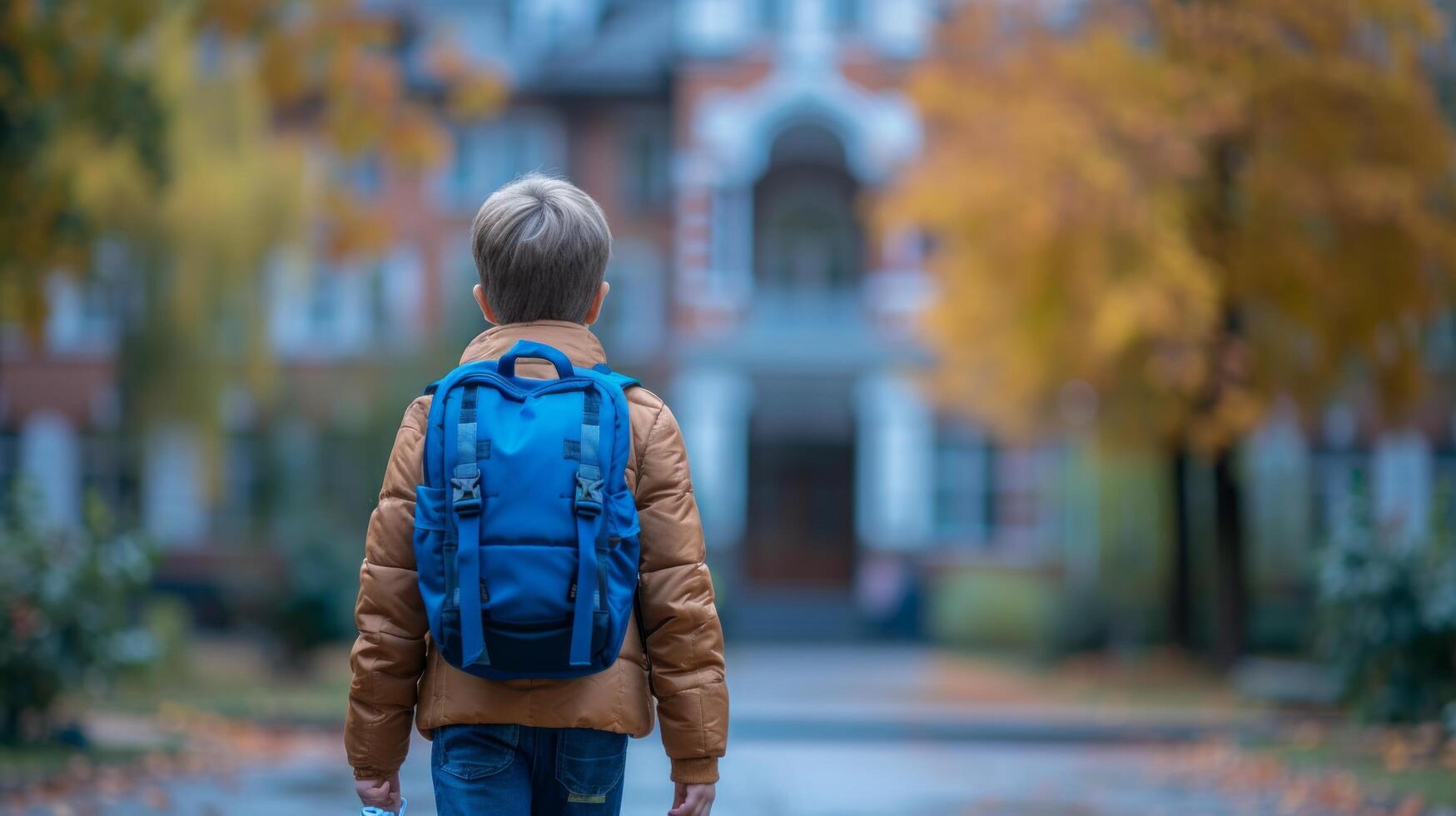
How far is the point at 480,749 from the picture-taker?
2.70m

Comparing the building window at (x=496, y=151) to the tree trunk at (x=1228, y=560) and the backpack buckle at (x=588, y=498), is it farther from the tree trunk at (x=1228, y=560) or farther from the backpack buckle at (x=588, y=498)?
the backpack buckle at (x=588, y=498)

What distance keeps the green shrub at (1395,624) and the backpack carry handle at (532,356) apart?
9.20 m

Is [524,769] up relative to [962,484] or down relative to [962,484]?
down

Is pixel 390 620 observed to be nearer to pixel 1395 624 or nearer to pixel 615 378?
pixel 615 378

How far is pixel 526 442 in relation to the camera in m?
2.61

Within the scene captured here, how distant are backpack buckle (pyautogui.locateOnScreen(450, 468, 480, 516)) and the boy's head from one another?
0.40m

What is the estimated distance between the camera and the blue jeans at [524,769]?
2693mm

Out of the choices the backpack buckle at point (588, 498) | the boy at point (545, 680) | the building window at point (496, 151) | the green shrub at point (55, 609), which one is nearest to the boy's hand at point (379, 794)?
the boy at point (545, 680)

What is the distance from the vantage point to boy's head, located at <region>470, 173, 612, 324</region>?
9.22 feet

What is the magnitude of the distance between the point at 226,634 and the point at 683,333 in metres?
8.81

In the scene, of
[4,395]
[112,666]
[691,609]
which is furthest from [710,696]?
[4,395]

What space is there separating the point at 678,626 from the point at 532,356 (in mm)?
535

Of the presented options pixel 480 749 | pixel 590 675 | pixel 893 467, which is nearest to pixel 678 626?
pixel 590 675

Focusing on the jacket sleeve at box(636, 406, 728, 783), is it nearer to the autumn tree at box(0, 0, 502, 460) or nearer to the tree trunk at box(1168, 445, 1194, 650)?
the autumn tree at box(0, 0, 502, 460)
